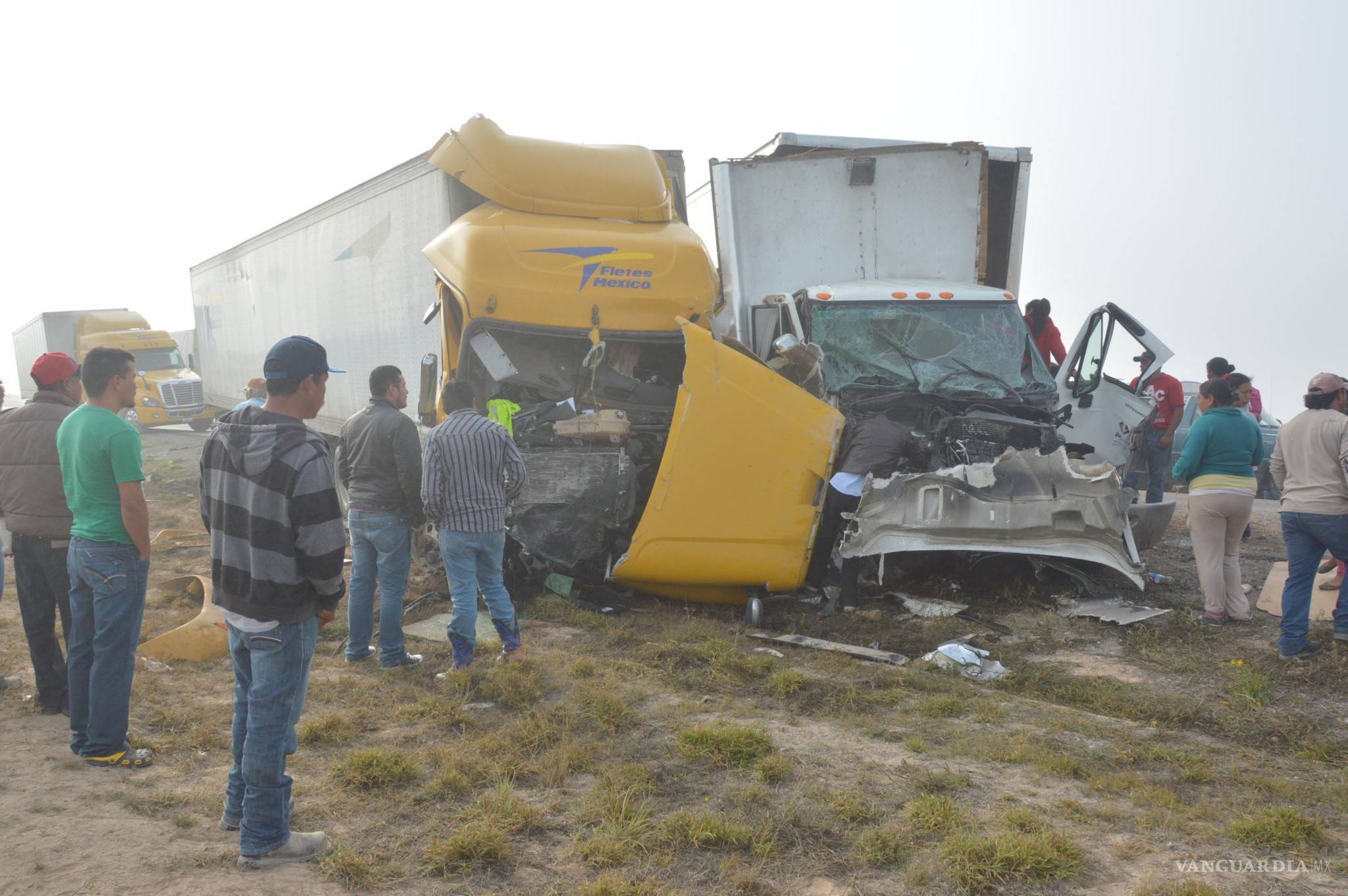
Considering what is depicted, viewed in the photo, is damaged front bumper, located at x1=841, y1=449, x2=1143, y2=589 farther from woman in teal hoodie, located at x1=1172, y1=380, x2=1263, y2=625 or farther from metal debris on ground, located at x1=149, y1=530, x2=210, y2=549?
metal debris on ground, located at x1=149, y1=530, x2=210, y2=549

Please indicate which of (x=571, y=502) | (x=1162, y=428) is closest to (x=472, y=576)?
(x=571, y=502)

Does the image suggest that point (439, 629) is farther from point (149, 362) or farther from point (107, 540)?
point (149, 362)

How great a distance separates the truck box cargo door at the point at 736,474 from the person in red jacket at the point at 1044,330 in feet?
11.8

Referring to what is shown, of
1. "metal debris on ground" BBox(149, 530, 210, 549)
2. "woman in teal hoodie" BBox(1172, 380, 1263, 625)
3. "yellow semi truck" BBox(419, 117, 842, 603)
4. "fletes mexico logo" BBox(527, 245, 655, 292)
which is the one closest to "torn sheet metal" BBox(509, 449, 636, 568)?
"yellow semi truck" BBox(419, 117, 842, 603)

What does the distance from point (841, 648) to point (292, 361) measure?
386 centimetres

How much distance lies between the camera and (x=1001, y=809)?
3.62 meters

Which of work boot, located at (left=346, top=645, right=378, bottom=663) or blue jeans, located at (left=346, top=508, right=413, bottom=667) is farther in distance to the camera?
work boot, located at (left=346, top=645, right=378, bottom=663)

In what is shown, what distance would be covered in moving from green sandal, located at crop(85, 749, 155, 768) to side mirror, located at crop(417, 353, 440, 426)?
13.6ft

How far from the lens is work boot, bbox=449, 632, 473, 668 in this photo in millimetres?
5602

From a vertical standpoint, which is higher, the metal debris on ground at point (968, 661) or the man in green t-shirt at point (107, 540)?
the man in green t-shirt at point (107, 540)

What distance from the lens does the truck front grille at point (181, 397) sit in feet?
79.5

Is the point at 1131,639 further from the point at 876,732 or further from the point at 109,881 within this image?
the point at 109,881

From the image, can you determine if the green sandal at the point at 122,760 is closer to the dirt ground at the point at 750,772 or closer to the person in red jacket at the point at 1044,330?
the dirt ground at the point at 750,772

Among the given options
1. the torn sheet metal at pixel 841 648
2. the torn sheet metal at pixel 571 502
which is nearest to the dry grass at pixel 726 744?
the torn sheet metal at pixel 841 648
